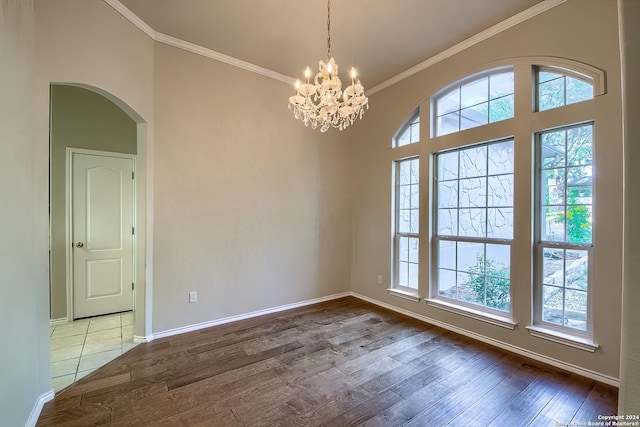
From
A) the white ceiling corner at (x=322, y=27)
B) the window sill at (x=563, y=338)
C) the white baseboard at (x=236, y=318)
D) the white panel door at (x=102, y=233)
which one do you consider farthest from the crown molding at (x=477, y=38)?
the white panel door at (x=102, y=233)

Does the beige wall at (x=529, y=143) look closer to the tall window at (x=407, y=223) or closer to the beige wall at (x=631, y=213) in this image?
the tall window at (x=407, y=223)

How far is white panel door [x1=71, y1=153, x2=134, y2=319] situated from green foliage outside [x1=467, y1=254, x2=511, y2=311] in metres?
4.57

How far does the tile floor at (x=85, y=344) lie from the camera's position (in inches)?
95.3

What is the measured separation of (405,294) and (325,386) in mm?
1980

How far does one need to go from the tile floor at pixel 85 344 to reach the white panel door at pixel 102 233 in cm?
28

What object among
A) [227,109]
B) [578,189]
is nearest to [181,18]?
[227,109]

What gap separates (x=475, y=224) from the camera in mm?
3219

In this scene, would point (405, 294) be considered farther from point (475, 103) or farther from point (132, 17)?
point (132, 17)

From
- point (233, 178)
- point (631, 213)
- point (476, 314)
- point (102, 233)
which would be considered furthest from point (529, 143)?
point (102, 233)

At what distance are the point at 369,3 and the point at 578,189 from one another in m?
2.55

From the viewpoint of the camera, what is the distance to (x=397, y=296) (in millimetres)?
3945

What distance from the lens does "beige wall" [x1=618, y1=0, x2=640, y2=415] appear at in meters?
0.62

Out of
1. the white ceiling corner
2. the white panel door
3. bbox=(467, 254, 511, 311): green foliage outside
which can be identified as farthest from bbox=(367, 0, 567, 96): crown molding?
the white panel door

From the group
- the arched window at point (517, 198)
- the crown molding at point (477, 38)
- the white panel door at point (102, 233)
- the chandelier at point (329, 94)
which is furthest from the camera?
the white panel door at point (102, 233)
